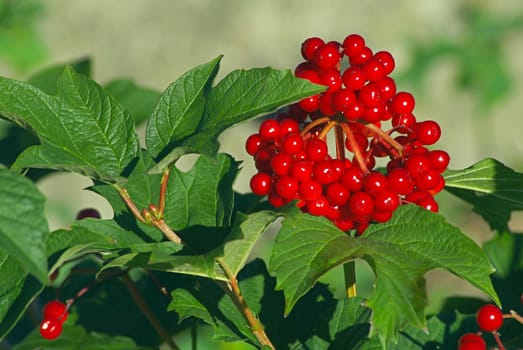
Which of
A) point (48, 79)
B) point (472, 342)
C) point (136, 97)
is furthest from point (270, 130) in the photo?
point (48, 79)

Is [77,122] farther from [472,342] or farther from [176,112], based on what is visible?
[472,342]

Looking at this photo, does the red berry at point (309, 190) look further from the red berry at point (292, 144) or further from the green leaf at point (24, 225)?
the green leaf at point (24, 225)

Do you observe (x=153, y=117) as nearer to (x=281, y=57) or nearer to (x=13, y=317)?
(x=13, y=317)

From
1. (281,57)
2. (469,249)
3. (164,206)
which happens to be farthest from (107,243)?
(281,57)

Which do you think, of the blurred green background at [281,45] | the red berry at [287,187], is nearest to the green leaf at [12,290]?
the red berry at [287,187]

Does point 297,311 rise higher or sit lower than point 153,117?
lower

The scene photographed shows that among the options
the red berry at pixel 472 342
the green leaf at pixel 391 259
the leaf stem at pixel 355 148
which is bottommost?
the red berry at pixel 472 342
